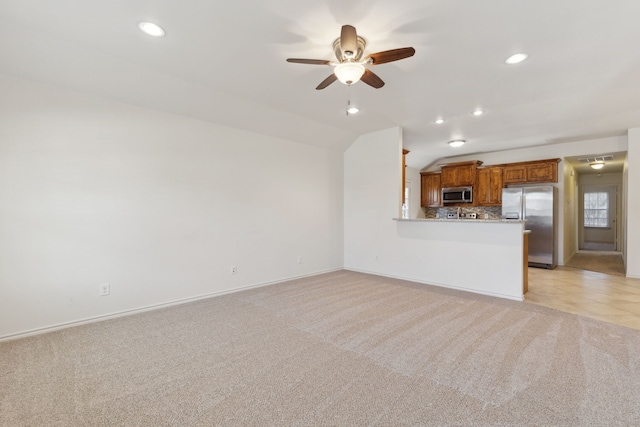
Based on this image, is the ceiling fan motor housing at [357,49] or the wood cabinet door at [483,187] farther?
the wood cabinet door at [483,187]

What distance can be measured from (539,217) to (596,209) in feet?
20.6

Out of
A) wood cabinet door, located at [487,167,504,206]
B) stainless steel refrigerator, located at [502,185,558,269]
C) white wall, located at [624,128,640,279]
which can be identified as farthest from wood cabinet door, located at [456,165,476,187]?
white wall, located at [624,128,640,279]

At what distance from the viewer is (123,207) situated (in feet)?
10.8

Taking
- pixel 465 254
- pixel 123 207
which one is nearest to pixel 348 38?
pixel 123 207

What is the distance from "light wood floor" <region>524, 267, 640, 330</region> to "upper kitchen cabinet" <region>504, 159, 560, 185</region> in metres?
2.04

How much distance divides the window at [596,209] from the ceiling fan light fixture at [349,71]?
1169 centimetres

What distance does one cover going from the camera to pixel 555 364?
2230mm

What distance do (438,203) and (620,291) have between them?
162 inches

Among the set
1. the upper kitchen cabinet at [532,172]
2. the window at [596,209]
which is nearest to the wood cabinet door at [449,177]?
the upper kitchen cabinet at [532,172]

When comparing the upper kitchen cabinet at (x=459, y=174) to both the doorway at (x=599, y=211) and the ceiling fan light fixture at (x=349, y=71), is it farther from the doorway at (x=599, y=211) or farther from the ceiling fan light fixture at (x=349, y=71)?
the ceiling fan light fixture at (x=349, y=71)

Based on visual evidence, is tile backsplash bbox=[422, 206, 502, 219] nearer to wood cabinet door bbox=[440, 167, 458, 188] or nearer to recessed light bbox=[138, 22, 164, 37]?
wood cabinet door bbox=[440, 167, 458, 188]

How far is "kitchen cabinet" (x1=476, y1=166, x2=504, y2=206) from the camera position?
680 centimetres

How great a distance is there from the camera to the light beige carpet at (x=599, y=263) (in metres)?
5.84

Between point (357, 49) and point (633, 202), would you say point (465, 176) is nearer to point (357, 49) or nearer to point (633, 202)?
point (633, 202)
